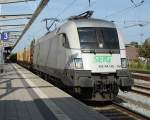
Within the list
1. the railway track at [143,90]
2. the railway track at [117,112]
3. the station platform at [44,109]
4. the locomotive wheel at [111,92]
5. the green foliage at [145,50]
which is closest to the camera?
the station platform at [44,109]

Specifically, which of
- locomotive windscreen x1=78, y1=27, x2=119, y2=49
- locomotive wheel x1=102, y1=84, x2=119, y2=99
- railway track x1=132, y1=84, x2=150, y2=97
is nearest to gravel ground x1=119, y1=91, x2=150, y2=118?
railway track x1=132, y1=84, x2=150, y2=97

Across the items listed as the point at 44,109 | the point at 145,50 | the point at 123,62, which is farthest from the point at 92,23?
the point at 145,50

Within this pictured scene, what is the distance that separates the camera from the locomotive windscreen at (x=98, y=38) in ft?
49.3

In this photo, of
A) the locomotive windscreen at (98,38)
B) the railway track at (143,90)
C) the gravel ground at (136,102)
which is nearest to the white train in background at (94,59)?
the locomotive windscreen at (98,38)

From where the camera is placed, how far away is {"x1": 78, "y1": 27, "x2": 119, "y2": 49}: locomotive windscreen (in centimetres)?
1502

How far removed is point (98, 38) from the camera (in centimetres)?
1525

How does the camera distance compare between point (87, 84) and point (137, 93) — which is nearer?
point (87, 84)

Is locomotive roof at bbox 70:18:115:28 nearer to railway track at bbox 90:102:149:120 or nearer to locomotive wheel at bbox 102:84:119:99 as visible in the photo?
locomotive wheel at bbox 102:84:119:99

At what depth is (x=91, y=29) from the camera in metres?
15.4

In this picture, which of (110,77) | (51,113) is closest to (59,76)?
(110,77)

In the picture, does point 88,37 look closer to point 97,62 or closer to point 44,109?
point 97,62

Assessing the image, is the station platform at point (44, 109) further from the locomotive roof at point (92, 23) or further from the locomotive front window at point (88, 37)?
the locomotive roof at point (92, 23)

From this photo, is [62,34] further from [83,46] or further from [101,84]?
[101,84]

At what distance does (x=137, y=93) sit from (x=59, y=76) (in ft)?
16.5
